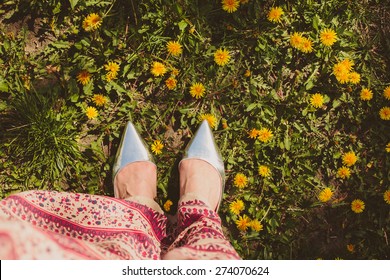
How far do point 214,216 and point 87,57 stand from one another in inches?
49.1

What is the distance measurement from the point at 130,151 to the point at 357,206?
142 centimetres

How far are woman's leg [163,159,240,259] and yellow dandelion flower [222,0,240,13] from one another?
3.07 feet

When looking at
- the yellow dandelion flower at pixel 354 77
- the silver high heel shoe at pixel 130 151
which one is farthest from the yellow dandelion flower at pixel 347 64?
the silver high heel shoe at pixel 130 151

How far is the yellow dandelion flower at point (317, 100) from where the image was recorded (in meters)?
2.47

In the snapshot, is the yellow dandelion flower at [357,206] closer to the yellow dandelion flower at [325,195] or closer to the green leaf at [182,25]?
the yellow dandelion flower at [325,195]

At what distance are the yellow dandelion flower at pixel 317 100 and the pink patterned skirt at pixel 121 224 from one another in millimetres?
921

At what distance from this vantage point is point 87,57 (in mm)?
2498

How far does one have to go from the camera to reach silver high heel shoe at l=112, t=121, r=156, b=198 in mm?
2457

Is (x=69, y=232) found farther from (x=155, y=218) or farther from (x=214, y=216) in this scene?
(x=214, y=216)

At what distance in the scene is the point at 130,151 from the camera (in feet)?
8.07

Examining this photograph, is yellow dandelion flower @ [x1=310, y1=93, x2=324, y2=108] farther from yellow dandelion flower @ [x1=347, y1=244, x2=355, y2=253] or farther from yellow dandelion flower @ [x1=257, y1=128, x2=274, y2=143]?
yellow dandelion flower @ [x1=347, y1=244, x2=355, y2=253]

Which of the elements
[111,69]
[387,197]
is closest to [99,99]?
[111,69]

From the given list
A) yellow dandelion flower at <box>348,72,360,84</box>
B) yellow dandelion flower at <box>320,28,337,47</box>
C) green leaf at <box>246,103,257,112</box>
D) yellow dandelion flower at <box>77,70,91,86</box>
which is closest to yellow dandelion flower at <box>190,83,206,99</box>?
green leaf at <box>246,103,257,112</box>

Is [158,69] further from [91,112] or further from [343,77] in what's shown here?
[343,77]
